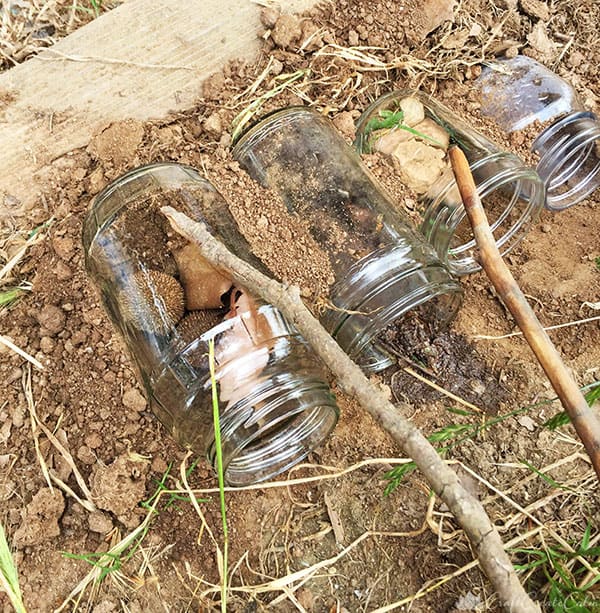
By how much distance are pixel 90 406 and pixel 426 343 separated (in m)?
0.86

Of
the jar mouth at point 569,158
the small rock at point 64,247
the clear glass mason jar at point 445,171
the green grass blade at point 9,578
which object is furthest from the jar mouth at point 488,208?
the green grass blade at point 9,578

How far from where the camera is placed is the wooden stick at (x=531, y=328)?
3.76 feet

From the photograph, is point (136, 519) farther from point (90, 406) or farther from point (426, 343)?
point (426, 343)

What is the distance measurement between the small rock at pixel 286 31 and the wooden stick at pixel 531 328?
0.67m

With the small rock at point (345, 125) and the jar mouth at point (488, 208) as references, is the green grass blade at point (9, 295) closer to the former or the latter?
the small rock at point (345, 125)

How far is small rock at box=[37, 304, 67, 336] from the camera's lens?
1.63 metres

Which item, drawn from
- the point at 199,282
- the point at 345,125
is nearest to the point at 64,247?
the point at 199,282

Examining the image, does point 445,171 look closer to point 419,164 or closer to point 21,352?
point 419,164

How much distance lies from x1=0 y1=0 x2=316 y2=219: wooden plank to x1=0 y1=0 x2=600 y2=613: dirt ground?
0.17ft

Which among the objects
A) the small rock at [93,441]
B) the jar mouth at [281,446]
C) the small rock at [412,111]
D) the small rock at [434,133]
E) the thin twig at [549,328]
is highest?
the small rock at [412,111]

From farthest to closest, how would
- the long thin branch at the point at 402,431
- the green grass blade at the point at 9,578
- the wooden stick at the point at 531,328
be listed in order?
the green grass blade at the point at 9,578 → the wooden stick at the point at 531,328 → the long thin branch at the point at 402,431

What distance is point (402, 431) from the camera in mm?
1063

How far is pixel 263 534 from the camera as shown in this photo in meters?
1.53

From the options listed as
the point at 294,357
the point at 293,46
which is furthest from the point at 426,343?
the point at 293,46
